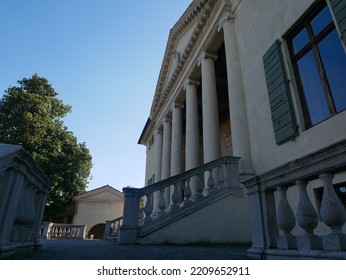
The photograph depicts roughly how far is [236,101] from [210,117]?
1778mm

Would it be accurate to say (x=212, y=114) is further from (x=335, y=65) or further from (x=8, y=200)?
(x=8, y=200)

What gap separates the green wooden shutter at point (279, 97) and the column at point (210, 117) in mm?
3274

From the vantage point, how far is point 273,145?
22.2 ft

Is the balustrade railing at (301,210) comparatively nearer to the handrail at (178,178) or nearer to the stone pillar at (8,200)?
the stone pillar at (8,200)

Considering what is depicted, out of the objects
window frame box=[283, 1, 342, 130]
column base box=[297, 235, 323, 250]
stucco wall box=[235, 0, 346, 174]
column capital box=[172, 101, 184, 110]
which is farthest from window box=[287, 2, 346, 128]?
column capital box=[172, 101, 184, 110]

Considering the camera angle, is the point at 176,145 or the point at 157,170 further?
the point at 157,170

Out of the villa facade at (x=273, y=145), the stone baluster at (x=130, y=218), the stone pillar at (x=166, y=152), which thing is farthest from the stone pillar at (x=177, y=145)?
the stone baluster at (x=130, y=218)

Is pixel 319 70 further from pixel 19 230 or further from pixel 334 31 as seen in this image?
pixel 19 230

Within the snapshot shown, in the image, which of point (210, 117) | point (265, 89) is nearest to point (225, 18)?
point (210, 117)

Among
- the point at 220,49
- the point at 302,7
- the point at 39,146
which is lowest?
the point at 302,7

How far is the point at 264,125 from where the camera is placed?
7.21 m

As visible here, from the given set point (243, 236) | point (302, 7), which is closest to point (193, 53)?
point (302, 7)

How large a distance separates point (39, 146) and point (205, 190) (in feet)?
58.4

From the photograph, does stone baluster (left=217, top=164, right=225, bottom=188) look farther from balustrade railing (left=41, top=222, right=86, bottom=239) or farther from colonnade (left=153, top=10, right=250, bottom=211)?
balustrade railing (left=41, top=222, right=86, bottom=239)
